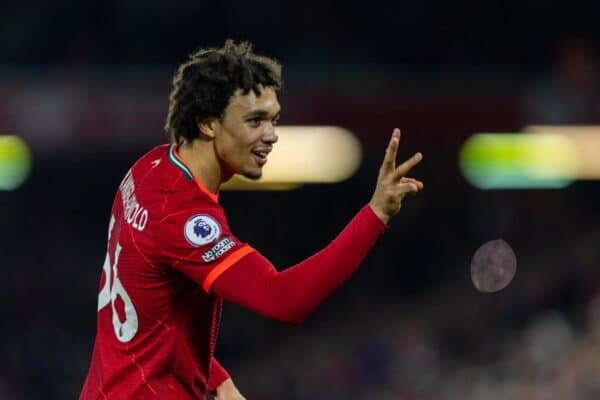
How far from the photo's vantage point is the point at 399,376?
39.5ft

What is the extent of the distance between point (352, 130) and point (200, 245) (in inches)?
396

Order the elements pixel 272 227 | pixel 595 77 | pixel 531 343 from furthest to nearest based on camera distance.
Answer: pixel 272 227 → pixel 595 77 → pixel 531 343

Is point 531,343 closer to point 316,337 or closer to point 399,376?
point 399,376

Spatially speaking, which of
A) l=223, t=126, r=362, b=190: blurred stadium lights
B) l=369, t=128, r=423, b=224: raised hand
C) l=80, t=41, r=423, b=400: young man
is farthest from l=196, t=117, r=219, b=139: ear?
l=223, t=126, r=362, b=190: blurred stadium lights

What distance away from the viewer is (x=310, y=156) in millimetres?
13648

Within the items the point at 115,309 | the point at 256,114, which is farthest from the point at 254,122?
the point at 115,309

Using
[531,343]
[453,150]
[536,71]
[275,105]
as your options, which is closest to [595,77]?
[536,71]

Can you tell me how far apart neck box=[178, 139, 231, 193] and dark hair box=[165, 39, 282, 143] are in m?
0.05

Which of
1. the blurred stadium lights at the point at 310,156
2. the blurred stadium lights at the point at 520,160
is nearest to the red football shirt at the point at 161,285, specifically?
the blurred stadium lights at the point at 310,156

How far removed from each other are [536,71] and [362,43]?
194cm

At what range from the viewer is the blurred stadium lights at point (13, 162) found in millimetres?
13375

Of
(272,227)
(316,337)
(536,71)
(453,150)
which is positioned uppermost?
(536,71)

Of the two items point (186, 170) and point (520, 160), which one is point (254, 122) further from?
point (520, 160)

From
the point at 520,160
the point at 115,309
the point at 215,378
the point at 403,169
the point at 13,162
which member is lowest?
the point at 13,162
